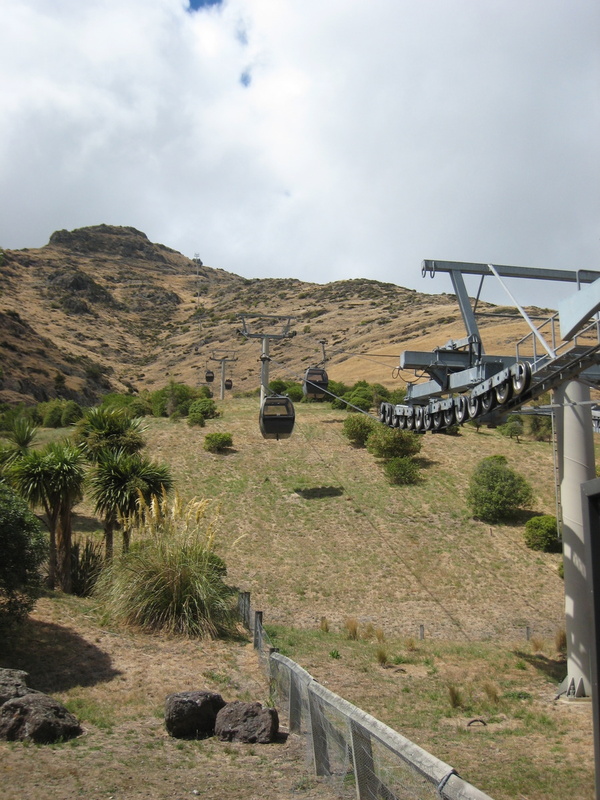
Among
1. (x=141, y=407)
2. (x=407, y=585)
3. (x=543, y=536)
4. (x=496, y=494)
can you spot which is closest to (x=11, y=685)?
(x=407, y=585)

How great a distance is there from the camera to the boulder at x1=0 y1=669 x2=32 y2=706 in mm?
9170

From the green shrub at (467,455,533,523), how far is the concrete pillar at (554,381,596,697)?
Answer: 17.1 metres

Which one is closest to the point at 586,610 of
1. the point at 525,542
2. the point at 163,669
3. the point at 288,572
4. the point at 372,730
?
the point at 163,669


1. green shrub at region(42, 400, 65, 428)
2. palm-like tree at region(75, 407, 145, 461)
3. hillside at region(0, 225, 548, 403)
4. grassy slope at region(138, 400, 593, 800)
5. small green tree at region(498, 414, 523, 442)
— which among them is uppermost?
hillside at region(0, 225, 548, 403)

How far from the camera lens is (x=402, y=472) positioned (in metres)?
34.7

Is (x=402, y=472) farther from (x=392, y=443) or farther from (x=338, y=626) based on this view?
(x=338, y=626)

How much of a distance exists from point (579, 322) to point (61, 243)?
171m

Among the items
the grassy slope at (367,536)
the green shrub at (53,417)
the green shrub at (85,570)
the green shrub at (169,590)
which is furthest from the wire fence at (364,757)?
the green shrub at (53,417)

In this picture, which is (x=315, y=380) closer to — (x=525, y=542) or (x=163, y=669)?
(x=525, y=542)

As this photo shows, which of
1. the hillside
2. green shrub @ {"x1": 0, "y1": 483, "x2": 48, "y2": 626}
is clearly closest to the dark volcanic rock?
the hillside

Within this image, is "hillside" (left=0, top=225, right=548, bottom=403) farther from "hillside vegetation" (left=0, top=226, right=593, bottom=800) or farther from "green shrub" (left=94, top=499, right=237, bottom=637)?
"green shrub" (left=94, top=499, right=237, bottom=637)

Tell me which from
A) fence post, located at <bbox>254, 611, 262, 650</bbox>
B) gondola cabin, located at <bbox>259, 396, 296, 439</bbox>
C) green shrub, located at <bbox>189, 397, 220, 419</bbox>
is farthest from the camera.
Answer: green shrub, located at <bbox>189, 397, 220, 419</bbox>

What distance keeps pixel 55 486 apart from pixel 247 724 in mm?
10319

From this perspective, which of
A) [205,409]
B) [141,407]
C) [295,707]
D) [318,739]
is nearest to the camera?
[318,739]
